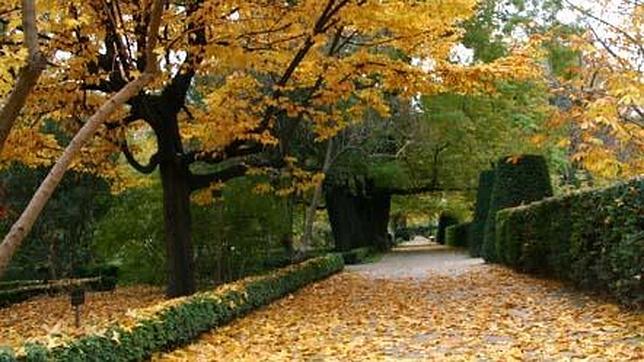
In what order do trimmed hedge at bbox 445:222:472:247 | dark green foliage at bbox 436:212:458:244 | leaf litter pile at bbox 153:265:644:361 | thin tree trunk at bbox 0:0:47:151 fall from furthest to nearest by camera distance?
dark green foliage at bbox 436:212:458:244 < trimmed hedge at bbox 445:222:472:247 < leaf litter pile at bbox 153:265:644:361 < thin tree trunk at bbox 0:0:47:151

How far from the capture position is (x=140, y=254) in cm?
1864

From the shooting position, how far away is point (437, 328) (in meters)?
8.99

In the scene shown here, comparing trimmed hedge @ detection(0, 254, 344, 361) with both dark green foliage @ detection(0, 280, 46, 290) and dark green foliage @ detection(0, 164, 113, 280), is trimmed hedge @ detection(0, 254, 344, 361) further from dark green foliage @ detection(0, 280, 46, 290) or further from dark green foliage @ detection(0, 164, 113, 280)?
dark green foliage @ detection(0, 280, 46, 290)

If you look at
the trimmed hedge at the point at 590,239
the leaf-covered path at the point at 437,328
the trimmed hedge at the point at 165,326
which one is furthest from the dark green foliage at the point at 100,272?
the trimmed hedge at the point at 590,239

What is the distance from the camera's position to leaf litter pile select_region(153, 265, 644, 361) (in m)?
7.09

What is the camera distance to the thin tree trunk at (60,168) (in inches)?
195

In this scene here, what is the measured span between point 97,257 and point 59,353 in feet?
64.2

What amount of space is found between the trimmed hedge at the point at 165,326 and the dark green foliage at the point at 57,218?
30.2ft

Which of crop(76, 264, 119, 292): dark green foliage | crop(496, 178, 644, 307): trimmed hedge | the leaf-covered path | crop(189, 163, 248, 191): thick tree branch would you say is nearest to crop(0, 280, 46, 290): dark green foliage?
crop(76, 264, 119, 292): dark green foliage

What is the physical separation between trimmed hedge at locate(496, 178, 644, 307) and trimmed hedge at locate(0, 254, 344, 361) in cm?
481

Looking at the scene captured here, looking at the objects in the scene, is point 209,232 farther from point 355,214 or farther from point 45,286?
point 355,214

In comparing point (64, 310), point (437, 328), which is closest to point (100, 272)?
point (64, 310)

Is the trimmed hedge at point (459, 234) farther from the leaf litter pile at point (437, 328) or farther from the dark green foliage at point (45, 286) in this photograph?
the leaf litter pile at point (437, 328)

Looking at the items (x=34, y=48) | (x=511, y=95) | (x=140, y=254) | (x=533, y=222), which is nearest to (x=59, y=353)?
(x=34, y=48)
